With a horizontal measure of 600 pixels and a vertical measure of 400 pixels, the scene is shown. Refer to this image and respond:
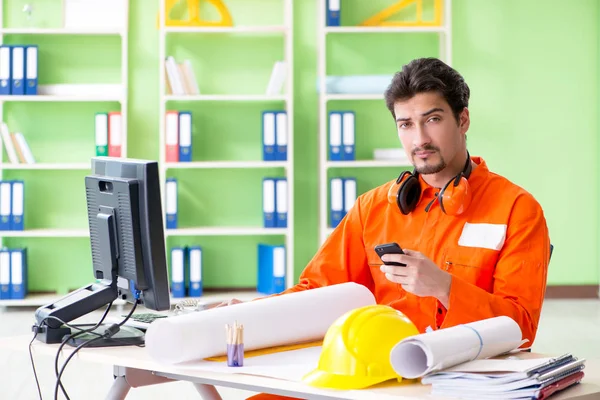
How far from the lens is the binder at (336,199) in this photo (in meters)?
5.43

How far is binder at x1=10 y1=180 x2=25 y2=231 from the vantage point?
5.33 m

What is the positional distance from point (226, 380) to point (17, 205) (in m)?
4.15

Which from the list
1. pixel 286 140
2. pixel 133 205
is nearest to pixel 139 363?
pixel 133 205

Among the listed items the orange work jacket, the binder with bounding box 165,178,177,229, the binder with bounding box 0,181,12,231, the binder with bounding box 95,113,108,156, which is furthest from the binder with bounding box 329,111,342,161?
the orange work jacket

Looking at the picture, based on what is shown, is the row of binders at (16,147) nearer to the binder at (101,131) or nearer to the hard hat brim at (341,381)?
the binder at (101,131)

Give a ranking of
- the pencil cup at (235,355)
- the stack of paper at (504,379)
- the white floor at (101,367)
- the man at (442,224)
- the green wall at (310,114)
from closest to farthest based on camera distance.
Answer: the stack of paper at (504,379) → the pencil cup at (235,355) → the man at (442,224) → the white floor at (101,367) → the green wall at (310,114)

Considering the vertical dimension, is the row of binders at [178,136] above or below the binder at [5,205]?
above

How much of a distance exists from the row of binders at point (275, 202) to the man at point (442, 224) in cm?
303

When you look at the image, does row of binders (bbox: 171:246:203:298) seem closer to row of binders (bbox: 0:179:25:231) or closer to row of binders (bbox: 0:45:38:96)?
row of binders (bbox: 0:179:25:231)

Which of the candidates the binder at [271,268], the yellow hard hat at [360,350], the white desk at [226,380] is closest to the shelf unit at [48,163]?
the binder at [271,268]

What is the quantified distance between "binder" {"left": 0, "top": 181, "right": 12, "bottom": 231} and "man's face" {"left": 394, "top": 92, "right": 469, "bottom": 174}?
12.3 feet

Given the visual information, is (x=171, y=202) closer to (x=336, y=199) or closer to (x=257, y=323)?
(x=336, y=199)

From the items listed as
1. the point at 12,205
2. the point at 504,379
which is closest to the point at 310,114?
the point at 12,205

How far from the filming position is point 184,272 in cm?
551
